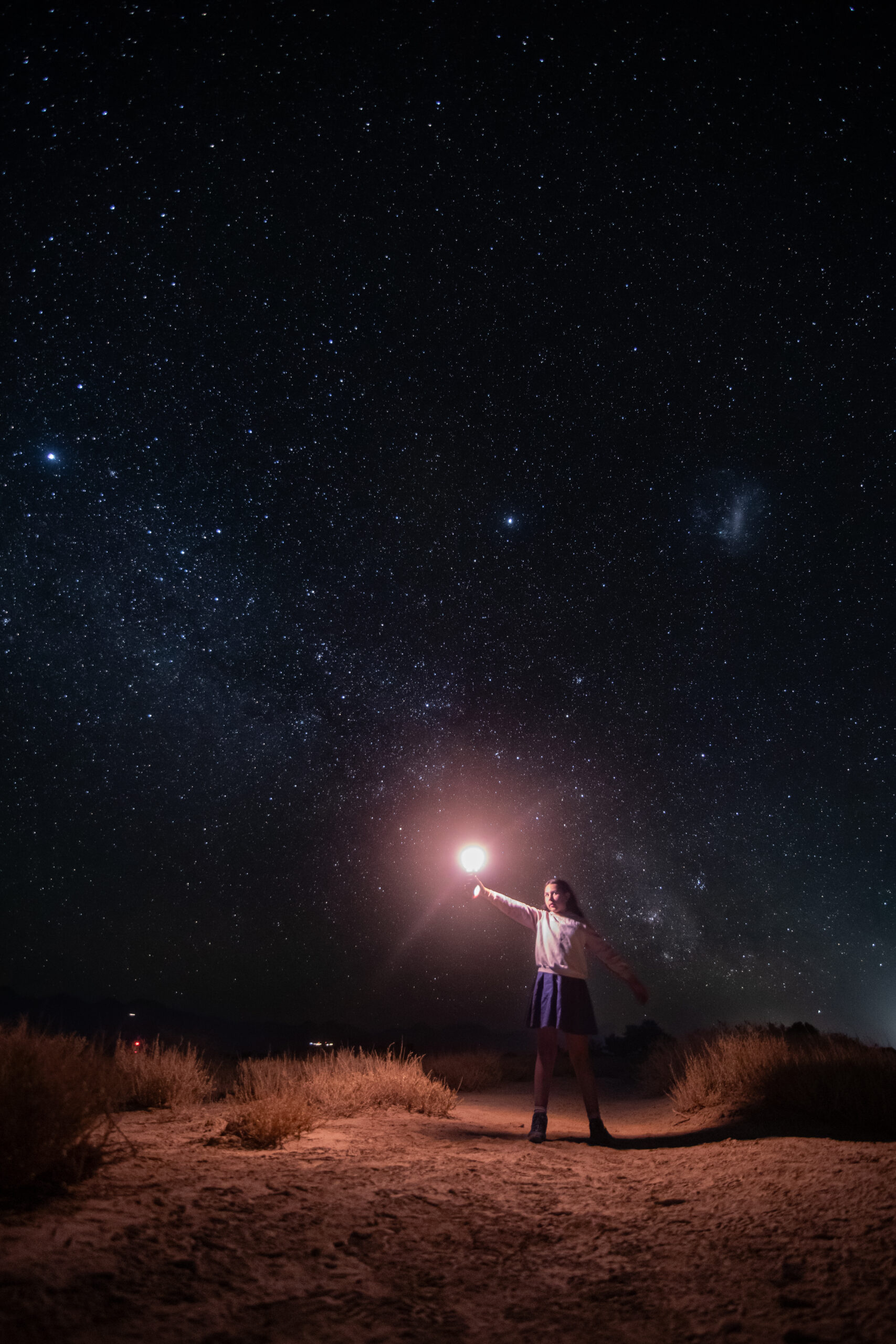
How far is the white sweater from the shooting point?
6.56 metres

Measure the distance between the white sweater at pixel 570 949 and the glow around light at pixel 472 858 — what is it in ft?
1.92

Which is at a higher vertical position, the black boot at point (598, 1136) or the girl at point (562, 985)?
the girl at point (562, 985)

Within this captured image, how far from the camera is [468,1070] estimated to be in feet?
45.5

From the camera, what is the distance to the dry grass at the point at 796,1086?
6.19 metres

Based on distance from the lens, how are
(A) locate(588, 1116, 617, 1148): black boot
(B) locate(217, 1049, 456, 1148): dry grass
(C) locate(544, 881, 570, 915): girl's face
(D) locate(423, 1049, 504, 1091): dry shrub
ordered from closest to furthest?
(B) locate(217, 1049, 456, 1148): dry grass → (A) locate(588, 1116, 617, 1148): black boot → (C) locate(544, 881, 570, 915): girl's face → (D) locate(423, 1049, 504, 1091): dry shrub

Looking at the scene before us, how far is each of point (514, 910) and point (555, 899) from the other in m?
0.46

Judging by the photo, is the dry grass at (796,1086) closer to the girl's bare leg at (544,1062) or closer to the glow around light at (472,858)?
the girl's bare leg at (544,1062)

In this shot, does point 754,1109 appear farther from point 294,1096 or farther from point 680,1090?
point 294,1096

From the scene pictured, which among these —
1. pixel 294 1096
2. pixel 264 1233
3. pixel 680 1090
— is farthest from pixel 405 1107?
pixel 264 1233

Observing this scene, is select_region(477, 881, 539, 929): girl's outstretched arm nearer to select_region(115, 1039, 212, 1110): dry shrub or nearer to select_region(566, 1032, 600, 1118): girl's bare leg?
select_region(566, 1032, 600, 1118): girl's bare leg

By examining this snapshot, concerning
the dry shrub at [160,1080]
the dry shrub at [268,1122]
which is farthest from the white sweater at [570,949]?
the dry shrub at [160,1080]

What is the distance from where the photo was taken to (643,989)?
6742mm

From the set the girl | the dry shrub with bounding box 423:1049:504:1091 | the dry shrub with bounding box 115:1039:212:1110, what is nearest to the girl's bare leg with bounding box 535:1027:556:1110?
the girl

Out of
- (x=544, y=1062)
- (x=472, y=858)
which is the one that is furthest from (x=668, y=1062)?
(x=472, y=858)
